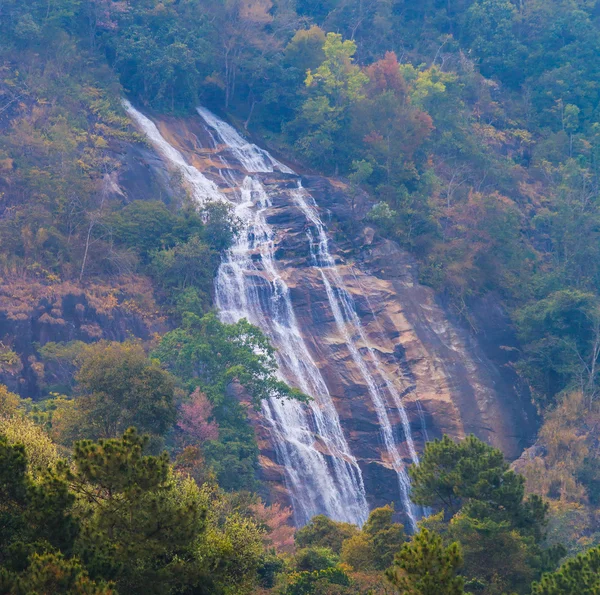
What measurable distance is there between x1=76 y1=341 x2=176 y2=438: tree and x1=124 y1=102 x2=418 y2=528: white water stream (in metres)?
9.61

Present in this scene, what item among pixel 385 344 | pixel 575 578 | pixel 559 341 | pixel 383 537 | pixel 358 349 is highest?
pixel 559 341

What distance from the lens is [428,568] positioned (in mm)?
12992

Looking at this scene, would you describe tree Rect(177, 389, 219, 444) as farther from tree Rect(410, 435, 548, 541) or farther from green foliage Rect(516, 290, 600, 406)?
green foliage Rect(516, 290, 600, 406)

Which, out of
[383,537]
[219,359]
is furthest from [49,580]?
[219,359]

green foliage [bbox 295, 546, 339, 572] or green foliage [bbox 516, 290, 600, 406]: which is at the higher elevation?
green foliage [bbox 516, 290, 600, 406]

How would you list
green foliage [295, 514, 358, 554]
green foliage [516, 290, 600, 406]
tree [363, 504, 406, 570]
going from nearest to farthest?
tree [363, 504, 406, 570] → green foliage [295, 514, 358, 554] → green foliage [516, 290, 600, 406]

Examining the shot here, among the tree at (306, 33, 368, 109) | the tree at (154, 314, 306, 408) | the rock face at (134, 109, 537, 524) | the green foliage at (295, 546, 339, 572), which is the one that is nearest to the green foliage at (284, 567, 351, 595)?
the green foliage at (295, 546, 339, 572)

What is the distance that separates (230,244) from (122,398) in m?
16.3

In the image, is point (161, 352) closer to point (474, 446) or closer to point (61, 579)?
point (474, 446)

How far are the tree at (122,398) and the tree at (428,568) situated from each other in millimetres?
11937

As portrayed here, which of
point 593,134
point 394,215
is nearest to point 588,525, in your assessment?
point 394,215

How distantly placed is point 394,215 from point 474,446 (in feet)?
71.6

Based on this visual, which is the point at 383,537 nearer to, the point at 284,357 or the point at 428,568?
the point at 428,568

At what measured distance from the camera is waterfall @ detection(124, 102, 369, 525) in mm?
32469
